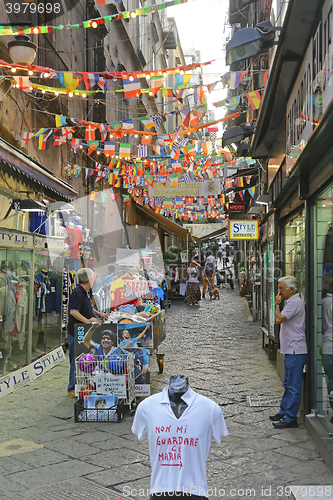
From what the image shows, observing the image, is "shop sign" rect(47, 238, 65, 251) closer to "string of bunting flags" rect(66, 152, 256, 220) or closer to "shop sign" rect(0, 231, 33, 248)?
"shop sign" rect(0, 231, 33, 248)

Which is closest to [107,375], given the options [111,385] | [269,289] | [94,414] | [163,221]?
[111,385]

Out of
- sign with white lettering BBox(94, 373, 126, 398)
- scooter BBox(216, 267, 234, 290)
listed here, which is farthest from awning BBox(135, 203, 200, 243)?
sign with white lettering BBox(94, 373, 126, 398)

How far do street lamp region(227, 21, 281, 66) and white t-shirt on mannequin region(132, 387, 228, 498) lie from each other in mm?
6250

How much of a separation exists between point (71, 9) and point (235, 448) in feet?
42.7

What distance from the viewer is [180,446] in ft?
8.66

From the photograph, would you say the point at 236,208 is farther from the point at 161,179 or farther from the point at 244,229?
Answer: the point at 244,229

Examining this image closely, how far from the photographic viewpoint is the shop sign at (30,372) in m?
7.47

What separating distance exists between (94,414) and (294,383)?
2323mm

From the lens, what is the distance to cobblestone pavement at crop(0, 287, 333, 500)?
4.20 meters

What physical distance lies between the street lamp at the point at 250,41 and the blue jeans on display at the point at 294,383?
4462 mm

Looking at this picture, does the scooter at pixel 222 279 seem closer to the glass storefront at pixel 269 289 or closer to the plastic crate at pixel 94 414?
the glass storefront at pixel 269 289

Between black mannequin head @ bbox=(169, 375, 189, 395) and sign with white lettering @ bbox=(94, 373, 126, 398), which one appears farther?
sign with white lettering @ bbox=(94, 373, 126, 398)

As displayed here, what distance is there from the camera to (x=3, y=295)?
802 centimetres

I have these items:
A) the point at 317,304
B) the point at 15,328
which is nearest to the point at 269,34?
the point at 317,304
